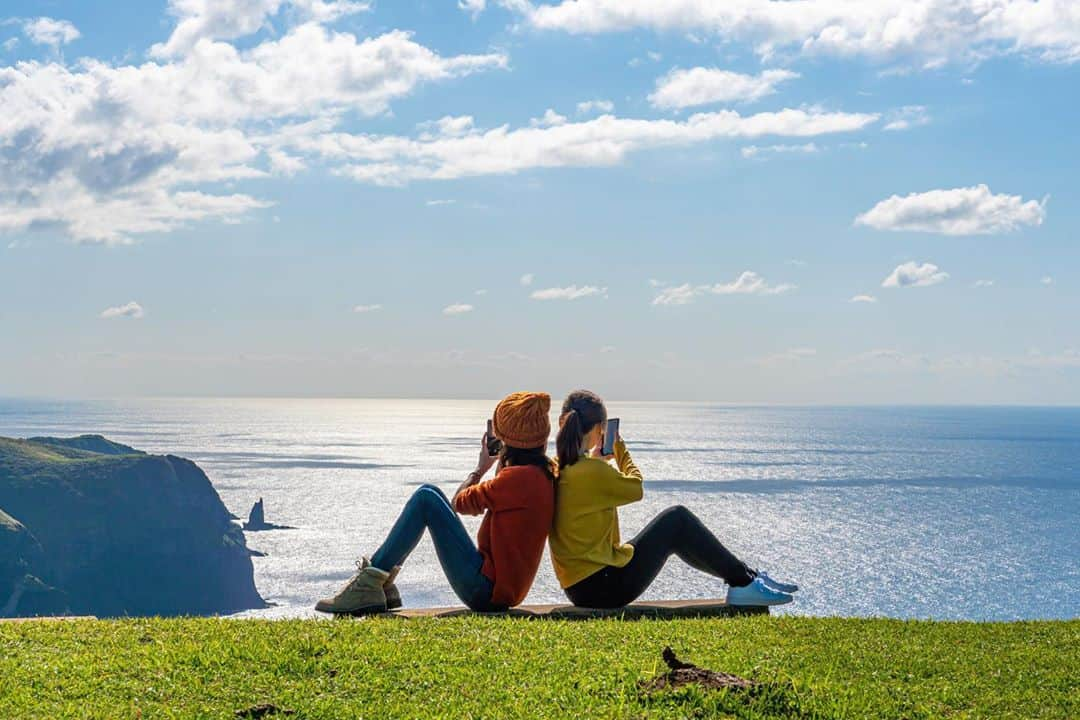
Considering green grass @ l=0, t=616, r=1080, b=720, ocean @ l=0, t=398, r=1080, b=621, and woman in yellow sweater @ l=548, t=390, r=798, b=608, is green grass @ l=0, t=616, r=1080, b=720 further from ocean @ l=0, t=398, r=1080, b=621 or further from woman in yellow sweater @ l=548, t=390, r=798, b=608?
ocean @ l=0, t=398, r=1080, b=621

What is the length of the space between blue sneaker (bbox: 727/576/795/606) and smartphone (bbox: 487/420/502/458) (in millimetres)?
3093

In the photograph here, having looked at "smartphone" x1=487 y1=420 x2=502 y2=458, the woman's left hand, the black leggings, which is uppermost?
"smartphone" x1=487 y1=420 x2=502 y2=458

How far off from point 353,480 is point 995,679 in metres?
161

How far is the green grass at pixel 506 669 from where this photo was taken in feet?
23.5

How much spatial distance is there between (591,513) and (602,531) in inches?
9.5

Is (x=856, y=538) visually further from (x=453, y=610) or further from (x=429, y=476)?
(x=453, y=610)

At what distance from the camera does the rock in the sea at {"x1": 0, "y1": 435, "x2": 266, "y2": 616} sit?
10506 cm

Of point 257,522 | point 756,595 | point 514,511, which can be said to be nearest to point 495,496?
point 514,511

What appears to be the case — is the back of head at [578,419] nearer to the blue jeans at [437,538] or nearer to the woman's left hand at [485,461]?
the woman's left hand at [485,461]

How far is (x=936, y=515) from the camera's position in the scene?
129 metres

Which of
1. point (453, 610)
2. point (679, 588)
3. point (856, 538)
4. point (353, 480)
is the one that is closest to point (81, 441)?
point (353, 480)

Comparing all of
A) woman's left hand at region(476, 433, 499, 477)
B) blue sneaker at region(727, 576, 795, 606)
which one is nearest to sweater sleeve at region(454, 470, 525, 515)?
woman's left hand at region(476, 433, 499, 477)

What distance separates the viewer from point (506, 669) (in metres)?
7.93

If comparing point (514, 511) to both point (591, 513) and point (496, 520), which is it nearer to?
point (496, 520)
